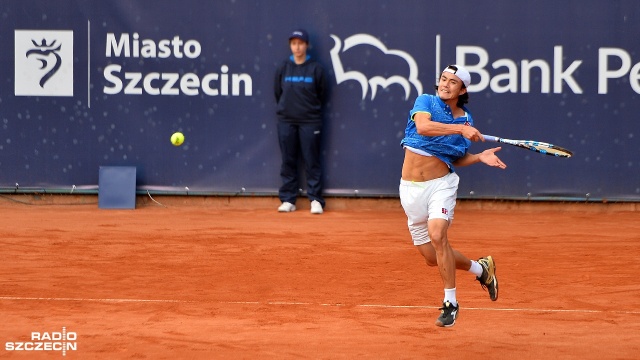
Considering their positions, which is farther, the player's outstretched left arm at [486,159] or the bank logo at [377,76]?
the bank logo at [377,76]

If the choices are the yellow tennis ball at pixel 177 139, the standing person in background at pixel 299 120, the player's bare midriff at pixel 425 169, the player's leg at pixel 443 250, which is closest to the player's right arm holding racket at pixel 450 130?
the player's bare midriff at pixel 425 169

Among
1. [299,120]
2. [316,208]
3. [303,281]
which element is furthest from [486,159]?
[299,120]

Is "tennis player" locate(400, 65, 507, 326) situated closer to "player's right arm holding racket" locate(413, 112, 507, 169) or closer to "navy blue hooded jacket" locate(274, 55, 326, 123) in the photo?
"player's right arm holding racket" locate(413, 112, 507, 169)

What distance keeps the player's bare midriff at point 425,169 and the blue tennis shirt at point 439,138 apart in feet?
0.13

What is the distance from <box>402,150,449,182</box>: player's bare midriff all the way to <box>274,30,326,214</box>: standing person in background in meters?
5.90

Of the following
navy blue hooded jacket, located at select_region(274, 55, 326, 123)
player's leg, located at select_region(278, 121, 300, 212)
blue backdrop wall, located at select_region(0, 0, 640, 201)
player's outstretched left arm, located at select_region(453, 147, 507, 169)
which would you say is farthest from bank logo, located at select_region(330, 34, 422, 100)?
player's outstretched left arm, located at select_region(453, 147, 507, 169)

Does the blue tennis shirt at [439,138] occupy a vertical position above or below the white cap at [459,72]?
below

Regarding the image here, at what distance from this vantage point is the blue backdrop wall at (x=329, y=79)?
1339 centimetres

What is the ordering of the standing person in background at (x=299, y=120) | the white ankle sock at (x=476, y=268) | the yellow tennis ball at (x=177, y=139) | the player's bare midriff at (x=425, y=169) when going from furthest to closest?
the yellow tennis ball at (x=177, y=139)
the standing person in background at (x=299, y=120)
the white ankle sock at (x=476, y=268)
the player's bare midriff at (x=425, y=169)

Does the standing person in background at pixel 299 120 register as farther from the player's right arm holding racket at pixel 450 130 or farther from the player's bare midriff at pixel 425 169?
the player's right arm holding racket at pixel 450 130

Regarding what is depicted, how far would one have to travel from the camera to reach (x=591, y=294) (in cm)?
843

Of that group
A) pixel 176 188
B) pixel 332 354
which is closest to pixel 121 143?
pixel 176 188

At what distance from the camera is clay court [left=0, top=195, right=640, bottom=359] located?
664 centimetres

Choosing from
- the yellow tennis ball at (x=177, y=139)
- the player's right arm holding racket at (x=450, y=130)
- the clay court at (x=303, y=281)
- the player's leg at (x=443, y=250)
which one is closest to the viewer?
the clay court at (x=303, y=281)
